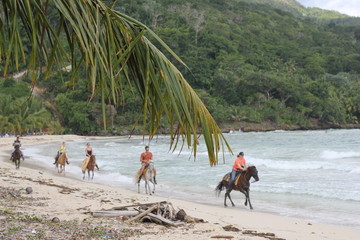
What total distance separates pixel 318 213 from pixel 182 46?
7957 cm

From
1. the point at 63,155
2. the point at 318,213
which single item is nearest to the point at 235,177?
the point at 318,213

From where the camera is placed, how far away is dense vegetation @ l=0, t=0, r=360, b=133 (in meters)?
64.9

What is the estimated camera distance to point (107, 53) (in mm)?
1961

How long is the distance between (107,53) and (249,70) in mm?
80603

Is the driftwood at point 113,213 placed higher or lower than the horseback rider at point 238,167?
lower

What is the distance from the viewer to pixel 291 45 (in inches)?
4205

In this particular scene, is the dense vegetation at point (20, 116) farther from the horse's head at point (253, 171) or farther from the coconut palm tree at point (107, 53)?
the coconut palm tree at point (107, 53)

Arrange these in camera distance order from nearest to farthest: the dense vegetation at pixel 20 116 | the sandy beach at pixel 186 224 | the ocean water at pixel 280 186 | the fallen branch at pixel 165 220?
the sandy beach at pixel 186 224 < the fallen branch at pixel 165 220 < the ocean water at pixel 280 186 < the dense vegetation at pixel 20 116

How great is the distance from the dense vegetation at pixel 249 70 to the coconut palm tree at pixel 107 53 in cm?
4966

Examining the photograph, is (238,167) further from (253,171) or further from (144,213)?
(144,213)

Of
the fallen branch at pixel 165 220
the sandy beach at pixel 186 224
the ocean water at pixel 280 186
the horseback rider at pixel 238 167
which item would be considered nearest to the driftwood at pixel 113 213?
the sandy beach at pixel 186 224

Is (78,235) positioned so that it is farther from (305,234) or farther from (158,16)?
(158,16)

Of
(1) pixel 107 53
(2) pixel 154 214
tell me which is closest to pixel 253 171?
(2) pixel 154 214

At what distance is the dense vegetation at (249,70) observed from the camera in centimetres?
6488
